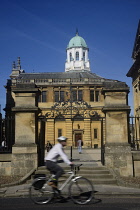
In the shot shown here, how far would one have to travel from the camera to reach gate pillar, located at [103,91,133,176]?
11.2 m

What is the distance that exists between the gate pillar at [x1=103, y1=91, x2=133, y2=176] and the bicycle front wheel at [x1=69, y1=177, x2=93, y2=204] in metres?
3.98

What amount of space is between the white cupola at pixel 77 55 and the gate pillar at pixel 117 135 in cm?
6836

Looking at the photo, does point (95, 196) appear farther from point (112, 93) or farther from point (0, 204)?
point (112, 93)

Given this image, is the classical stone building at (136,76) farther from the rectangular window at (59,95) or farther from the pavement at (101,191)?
Result: the pavement at (101,191)

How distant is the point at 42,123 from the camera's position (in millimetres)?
13281

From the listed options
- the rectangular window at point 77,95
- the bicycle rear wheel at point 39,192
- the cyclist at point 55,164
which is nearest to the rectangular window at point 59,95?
the rectangular window at point 77,95

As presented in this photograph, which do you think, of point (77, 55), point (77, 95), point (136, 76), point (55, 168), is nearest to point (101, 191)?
point (55, 168)

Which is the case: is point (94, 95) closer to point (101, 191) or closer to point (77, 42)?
point (77, 42)

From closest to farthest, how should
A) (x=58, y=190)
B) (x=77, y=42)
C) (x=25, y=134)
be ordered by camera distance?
(x=58, y=190) < (x=25, y=134) < (x=77, y=42)

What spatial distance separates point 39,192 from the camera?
7.16 meters

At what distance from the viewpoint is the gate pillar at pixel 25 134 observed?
1117 centimetres

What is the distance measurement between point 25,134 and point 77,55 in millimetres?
72591


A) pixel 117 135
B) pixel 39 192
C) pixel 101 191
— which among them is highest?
pixel 117 135

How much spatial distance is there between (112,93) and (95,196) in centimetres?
523
